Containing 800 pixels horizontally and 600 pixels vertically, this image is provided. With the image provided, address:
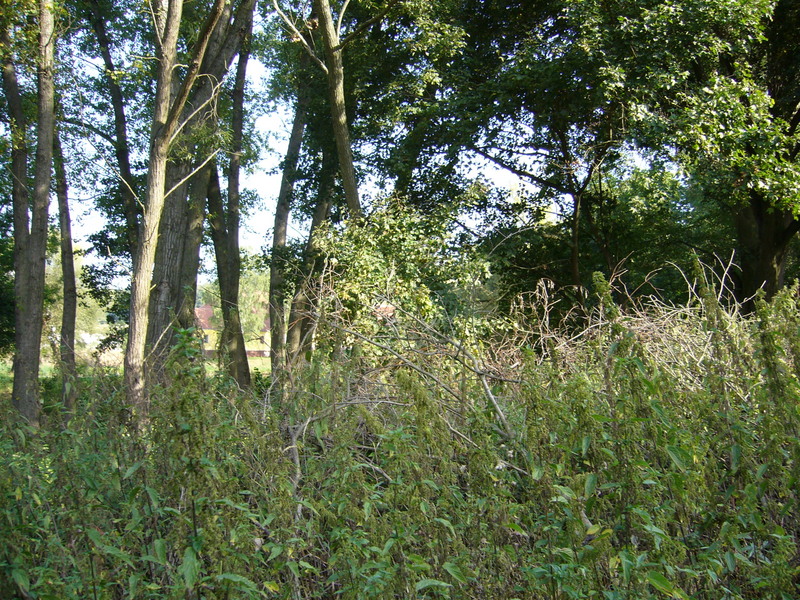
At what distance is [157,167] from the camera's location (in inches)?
301

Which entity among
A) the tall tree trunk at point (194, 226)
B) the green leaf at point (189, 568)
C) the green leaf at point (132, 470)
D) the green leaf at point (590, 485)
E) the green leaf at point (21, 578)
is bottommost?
the green leaf at point (21, 578)

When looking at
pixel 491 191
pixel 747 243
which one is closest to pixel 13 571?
pixel 491 191

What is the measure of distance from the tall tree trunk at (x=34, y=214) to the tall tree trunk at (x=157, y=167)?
4842 mm

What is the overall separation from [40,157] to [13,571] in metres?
11.3

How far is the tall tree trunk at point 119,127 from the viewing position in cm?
1653

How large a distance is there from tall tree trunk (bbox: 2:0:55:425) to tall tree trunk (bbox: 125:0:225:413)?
4.84 m

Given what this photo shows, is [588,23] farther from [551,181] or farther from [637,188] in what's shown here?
[637,188]

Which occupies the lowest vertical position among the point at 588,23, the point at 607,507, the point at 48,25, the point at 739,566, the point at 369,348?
the point at 739,566

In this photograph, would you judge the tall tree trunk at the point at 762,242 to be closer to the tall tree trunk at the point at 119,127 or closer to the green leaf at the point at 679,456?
the green leaf at the point at 679,456

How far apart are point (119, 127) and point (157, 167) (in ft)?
36.9

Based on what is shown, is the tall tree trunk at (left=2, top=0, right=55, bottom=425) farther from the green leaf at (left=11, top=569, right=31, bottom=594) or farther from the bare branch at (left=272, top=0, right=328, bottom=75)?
the green leaf at (left=11, top=569, right=31, bottom=594)

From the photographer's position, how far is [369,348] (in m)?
8.58

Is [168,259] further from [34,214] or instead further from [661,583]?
[661,583]

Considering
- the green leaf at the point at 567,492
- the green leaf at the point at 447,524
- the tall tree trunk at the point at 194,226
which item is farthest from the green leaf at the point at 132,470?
the tall tree trunk at the point at 194,226
